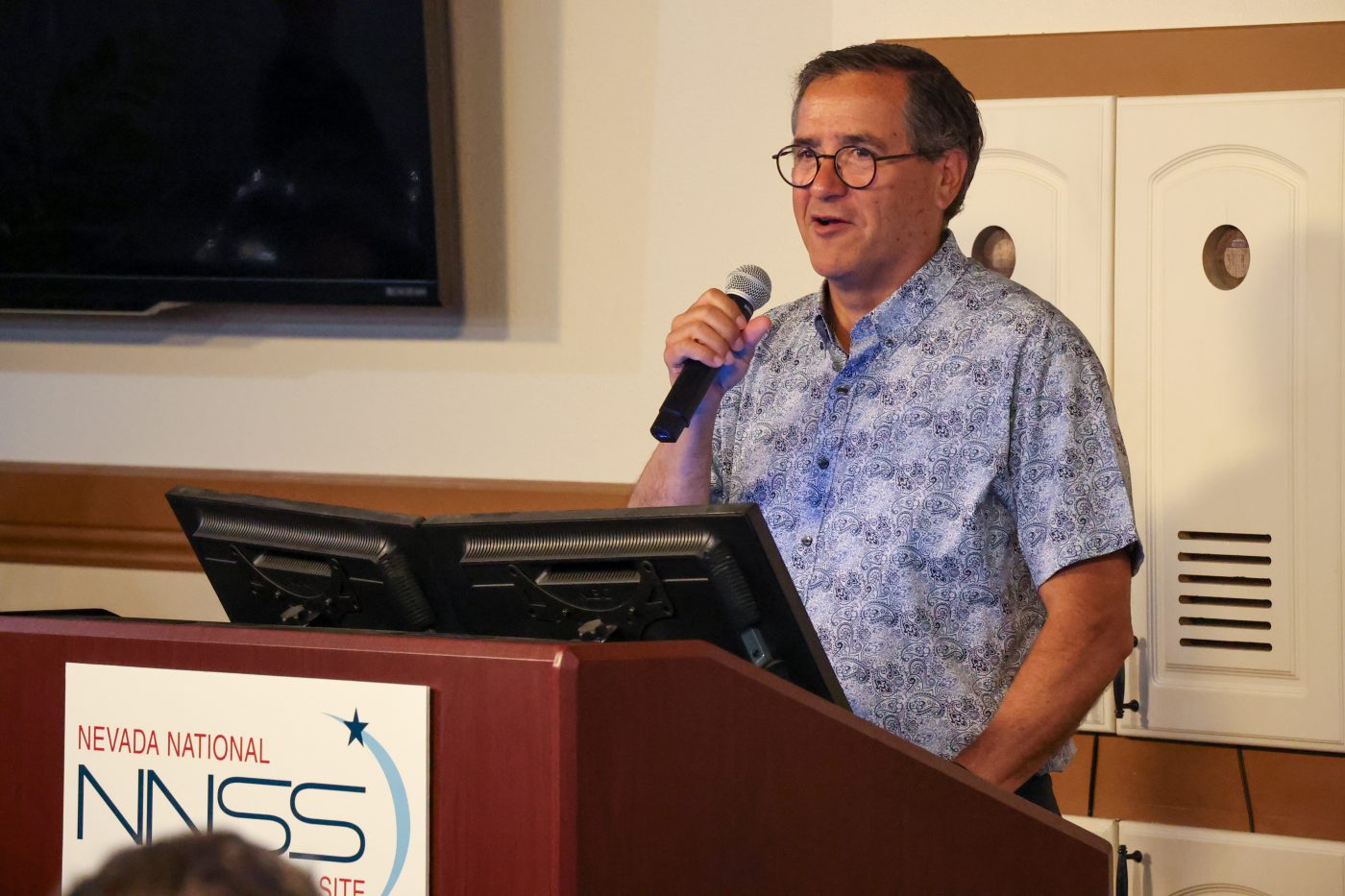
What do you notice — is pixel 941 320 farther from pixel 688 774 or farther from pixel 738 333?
pixel 688 774

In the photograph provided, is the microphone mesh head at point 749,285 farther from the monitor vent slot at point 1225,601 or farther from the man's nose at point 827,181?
the monitor vent slot at point 1225,601

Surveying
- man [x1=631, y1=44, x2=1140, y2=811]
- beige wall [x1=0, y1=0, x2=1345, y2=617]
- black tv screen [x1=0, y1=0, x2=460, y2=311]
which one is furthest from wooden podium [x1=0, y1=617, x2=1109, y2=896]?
black tv screen [x1=0, y1=0, x2=460, y2=311]

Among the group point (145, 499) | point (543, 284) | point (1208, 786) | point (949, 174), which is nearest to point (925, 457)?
point (949, 174)

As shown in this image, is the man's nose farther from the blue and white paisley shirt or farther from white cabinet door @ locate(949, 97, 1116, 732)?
white cabinet door @ locate(949, 97, 1116, 732)

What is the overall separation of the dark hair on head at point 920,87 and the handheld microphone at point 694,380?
0.26m

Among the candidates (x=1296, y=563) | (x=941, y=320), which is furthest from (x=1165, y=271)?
(x=941, y=320)

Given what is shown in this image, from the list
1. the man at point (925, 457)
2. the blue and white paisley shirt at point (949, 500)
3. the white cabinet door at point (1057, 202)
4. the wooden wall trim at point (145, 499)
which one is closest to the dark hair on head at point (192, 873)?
the man at point (925, 457)

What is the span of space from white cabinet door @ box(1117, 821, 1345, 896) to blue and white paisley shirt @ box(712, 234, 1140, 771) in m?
0.88

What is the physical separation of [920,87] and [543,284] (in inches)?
54.0

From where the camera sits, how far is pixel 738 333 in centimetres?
166

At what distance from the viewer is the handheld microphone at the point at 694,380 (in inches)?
58.7

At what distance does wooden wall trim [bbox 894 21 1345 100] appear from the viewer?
8.12 ft

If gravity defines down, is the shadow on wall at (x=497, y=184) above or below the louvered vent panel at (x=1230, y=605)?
above

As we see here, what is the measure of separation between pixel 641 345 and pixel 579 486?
1.12 ft
